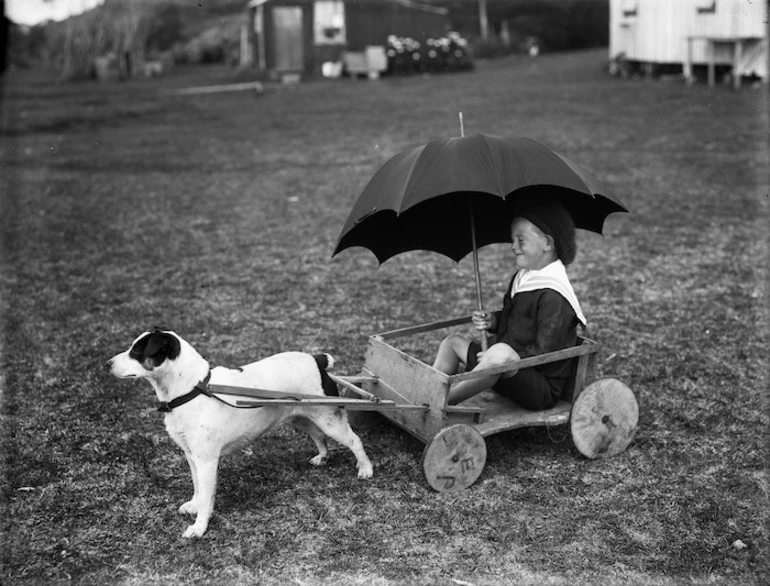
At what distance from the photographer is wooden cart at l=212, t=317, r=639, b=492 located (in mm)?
4086

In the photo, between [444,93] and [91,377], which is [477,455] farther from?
[444,93]

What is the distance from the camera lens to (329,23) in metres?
31.0

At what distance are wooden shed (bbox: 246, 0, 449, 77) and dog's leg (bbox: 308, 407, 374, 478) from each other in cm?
2753

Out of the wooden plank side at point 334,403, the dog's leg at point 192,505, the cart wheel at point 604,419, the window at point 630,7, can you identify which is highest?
the window at point 630,7

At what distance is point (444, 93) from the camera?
22.7 metres

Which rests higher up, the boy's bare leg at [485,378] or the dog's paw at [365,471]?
the boy's bare leg at [485,378]

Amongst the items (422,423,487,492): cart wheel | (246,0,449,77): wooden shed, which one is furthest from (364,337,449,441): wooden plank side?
(246,0,449,77): wooden shed

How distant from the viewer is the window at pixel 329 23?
101ft

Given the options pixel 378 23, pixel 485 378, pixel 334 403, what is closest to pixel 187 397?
pixel 334 403

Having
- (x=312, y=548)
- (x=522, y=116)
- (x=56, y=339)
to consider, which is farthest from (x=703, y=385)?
(x=522, y=116)

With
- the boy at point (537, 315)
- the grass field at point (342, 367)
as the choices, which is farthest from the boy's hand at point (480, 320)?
the grass field at point (342, 367)

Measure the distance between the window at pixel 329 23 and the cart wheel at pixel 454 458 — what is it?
1117 inches

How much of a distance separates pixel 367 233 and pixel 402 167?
60 centimetres

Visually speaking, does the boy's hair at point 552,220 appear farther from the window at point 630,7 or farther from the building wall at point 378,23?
the building wall at point 378,23
